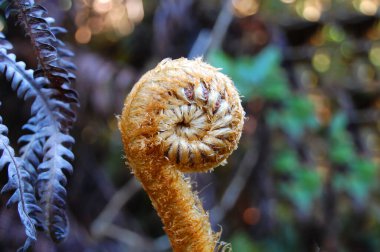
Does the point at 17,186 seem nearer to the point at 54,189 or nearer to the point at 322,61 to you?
the point at 54,189

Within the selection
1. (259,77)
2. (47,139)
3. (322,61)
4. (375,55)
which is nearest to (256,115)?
(259,77)

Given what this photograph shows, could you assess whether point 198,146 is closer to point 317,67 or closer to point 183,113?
point 183,113

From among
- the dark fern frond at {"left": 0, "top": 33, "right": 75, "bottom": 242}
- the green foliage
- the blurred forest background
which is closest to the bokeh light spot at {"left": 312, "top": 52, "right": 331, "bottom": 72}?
the blurred forest background

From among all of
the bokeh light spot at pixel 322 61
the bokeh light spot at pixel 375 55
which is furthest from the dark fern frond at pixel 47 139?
the bokeh light spot at pixel 375 55

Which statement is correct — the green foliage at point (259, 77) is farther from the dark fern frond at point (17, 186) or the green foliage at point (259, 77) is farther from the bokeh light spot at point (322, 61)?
the dark fern frond at point (17, 186)

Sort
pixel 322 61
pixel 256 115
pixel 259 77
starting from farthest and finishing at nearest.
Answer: pixel 322 61 → pixel 256 115 → pixel 259 77

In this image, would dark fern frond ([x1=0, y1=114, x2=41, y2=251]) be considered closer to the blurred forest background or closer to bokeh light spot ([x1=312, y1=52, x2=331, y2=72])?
the blurred forest background

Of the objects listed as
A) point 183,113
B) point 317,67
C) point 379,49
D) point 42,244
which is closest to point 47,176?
point 183,113
